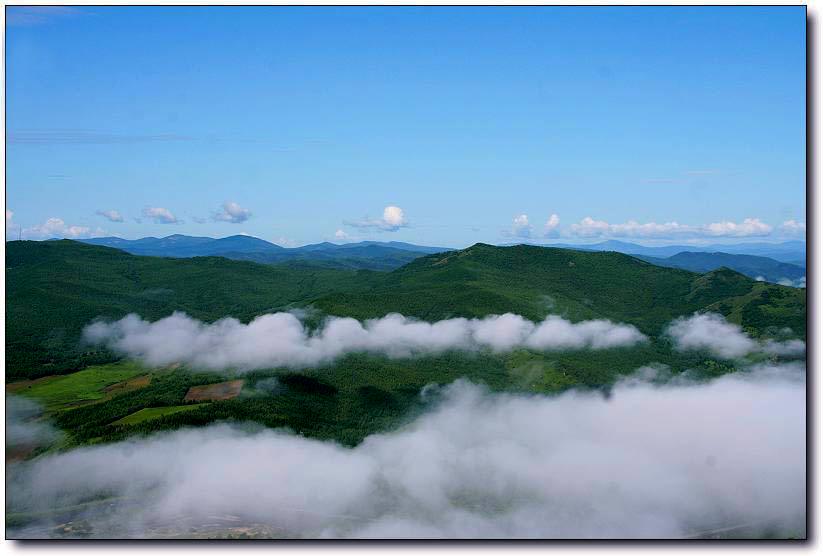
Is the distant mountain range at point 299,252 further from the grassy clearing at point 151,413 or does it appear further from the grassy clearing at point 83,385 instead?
the grassy clearing at point 151,413

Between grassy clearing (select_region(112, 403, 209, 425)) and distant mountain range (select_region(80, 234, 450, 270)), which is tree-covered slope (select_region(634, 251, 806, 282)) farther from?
grassy clearing (select_region(112, 403, 209, 425))

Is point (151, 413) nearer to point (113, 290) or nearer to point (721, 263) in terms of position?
point (113, 290)

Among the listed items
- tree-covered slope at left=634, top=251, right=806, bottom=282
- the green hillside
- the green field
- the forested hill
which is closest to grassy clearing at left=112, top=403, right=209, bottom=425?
the green field

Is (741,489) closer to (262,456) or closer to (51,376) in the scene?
(262,456)

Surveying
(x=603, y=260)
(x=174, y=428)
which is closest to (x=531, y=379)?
(x=174, y=428)

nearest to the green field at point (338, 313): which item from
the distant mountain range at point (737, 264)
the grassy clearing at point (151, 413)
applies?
the grassy clearing at point (151, 413)

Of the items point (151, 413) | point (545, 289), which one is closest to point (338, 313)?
point (151, 413)
